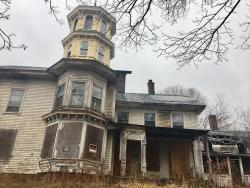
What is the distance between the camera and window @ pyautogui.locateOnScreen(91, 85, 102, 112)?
57.2 ft

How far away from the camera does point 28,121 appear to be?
17.3 meters

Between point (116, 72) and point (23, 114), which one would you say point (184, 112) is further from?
point (23, 114)

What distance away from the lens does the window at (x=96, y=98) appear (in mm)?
17438

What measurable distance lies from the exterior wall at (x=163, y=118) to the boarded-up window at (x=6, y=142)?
28.8 ft

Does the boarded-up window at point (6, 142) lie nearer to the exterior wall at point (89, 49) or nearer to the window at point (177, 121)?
the exterior wall at point (89, 49)

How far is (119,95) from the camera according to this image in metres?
23.0

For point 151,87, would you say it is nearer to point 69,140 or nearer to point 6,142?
point 69,140

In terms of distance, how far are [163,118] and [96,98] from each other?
635cm

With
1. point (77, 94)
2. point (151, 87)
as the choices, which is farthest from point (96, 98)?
point (151, 87)

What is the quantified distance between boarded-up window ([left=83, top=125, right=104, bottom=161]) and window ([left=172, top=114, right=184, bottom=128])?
6955 millimetres

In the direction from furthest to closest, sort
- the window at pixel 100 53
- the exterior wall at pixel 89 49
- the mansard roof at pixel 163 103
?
the mansard roof at pixel 163 103, the window at pixel 100 53, the exterior wall at pixel 89 49

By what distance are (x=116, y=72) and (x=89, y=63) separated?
227cm

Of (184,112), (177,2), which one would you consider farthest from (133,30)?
(184,112)

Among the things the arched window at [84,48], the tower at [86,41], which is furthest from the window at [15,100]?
the arched window at [84,48]
